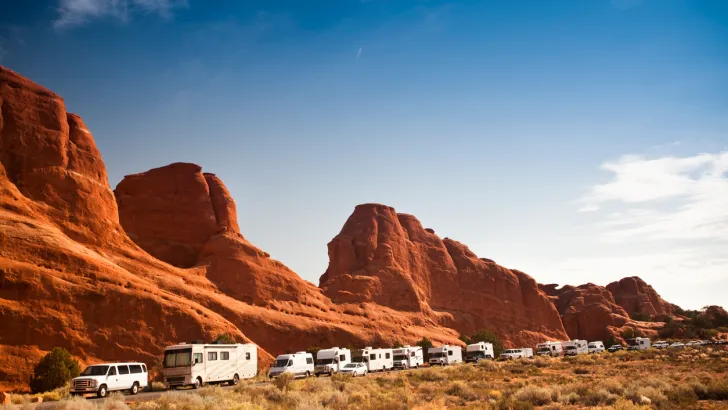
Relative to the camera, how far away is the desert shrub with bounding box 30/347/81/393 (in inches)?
1257

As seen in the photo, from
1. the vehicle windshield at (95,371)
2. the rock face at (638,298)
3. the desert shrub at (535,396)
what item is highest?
the rock face at (638,298)

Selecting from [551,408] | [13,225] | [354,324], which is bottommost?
[551,408]

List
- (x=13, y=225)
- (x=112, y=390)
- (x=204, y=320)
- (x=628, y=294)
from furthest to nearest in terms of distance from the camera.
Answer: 1. (x=628, y=294)
2. (x=204, y=320)
3. (x=13, y=225)
4. (x=112, y=390)

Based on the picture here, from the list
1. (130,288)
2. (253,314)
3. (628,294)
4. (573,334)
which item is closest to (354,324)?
(253,314)

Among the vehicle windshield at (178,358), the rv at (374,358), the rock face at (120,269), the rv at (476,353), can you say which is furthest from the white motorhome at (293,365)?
the rv at (476,353)

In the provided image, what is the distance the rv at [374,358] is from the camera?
45594 mm

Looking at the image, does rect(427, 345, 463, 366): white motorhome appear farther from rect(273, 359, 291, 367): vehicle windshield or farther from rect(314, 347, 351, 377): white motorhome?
rect(273, 359, 291, 367): vehicle windshield

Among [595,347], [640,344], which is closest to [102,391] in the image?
[595,347]

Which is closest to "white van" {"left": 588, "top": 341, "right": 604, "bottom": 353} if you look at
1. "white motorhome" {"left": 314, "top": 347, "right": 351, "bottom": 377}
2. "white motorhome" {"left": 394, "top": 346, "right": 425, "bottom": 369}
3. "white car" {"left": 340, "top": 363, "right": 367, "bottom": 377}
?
"white motorhome" {"left": 394, "top": 346, "right": 425, "bottom": 369}

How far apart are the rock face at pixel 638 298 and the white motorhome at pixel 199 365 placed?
131 meters

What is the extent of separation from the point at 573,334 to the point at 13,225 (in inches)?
4430

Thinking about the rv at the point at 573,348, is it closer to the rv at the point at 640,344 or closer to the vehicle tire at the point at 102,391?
the rv at the point at 640,344

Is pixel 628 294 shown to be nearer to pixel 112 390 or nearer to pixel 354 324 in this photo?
pixel 354 324

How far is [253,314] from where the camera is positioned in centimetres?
5788
